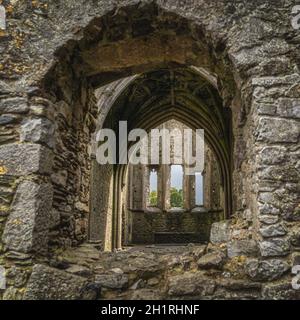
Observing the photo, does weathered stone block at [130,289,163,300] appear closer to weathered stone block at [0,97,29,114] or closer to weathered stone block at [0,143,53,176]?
weathered stone block at [0,143,53,176]

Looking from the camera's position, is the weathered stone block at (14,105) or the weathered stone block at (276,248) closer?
the weathered stone block at (276,248)

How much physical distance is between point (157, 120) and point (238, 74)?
787 cm

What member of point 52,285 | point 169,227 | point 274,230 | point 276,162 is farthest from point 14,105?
point 169,227

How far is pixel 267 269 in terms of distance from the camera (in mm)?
2568

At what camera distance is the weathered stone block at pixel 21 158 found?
9.53 ft

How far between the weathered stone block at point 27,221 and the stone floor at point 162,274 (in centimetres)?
34

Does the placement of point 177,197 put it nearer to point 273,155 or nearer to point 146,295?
point 146,295

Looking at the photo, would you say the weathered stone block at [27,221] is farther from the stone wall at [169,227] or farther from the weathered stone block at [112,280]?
the stone wall at [169,227]

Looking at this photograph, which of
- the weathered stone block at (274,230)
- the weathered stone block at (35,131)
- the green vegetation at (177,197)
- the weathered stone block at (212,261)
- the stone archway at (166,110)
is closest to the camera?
the weathered stone block at (274,230)

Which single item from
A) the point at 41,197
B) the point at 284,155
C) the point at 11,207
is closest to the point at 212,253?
the point at 284,155

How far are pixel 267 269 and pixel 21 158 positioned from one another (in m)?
2.18

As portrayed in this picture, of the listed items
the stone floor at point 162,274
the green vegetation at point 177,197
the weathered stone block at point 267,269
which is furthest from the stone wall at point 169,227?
the weathered stone block at point 267,269
